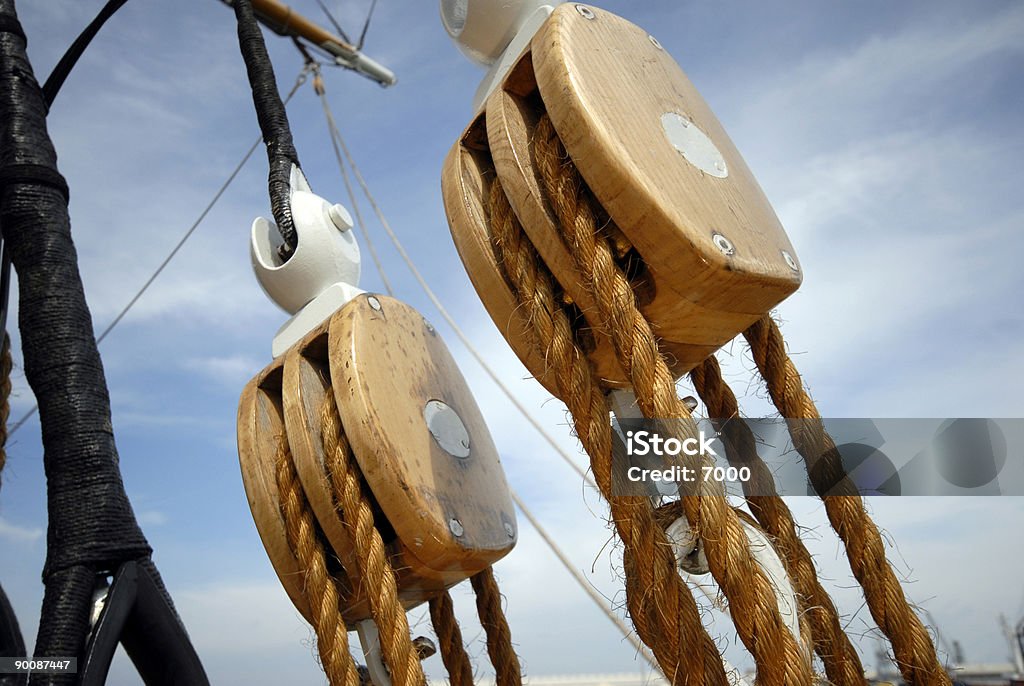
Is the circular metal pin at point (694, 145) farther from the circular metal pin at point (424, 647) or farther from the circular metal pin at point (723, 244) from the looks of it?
the circular metal pin at point (424, 647)

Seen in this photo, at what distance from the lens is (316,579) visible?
106cm

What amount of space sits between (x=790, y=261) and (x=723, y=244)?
0.10 m

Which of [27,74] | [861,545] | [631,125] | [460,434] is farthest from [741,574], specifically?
[27,74]

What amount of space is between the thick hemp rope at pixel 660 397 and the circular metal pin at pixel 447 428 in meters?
0.38

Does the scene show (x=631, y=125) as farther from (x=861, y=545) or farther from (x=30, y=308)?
(x=30, y=308)

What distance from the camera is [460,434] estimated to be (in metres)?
1.20

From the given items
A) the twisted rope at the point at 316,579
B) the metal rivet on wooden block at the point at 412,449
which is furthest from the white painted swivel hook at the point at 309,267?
the twisted rope at the point at 316,579

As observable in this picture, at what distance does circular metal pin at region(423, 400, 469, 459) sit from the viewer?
1142mm

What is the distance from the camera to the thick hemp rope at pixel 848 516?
848 mm

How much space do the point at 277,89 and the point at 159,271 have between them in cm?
142

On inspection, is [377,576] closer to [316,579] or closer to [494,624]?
[316,579]

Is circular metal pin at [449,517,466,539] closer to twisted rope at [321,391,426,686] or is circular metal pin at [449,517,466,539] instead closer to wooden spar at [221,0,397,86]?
twisted rope at [321,391,426,686]

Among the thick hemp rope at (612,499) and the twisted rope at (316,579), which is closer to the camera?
the thick hemp rope at (612,499)

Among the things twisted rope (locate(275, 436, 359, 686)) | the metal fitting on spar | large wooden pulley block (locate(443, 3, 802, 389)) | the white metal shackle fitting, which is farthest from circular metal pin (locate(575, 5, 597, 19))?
twisted rope (locate(275, 436, 359, 686))
